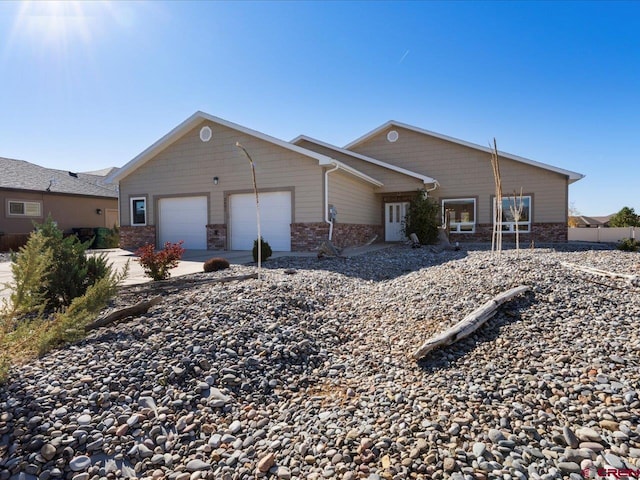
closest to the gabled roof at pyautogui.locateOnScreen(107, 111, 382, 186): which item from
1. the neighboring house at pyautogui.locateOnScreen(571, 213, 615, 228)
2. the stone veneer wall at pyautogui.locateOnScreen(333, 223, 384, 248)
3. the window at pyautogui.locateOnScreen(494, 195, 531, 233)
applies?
the stone veneer wall at pyautogui.locateOnScreen(333, 223, 384, 248)

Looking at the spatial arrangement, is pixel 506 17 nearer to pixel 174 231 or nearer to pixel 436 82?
pixel 436 82

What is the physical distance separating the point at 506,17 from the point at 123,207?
1479 centimetres

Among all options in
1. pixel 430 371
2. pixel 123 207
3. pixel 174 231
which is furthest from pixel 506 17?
pixel 123 207

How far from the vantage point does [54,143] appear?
13.3 m

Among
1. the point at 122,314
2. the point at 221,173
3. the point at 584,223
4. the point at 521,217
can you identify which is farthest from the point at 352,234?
the point at 584,223

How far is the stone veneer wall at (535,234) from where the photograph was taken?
14.0 metres

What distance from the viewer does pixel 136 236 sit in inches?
546

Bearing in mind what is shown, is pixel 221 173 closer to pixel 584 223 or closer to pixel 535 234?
pixel 535 234

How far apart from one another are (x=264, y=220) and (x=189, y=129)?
456cm

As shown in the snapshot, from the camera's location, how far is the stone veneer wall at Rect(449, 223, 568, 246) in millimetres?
13961

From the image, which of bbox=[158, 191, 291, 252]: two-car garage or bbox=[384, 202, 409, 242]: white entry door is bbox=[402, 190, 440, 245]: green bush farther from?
bbox=[158, 191, 291, 252]: two-car garage

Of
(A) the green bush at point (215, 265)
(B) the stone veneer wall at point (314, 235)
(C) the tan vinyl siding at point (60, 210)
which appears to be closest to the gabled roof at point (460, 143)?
(B) the stone veneer wall at point (314, 235)

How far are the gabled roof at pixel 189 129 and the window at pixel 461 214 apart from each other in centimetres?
354

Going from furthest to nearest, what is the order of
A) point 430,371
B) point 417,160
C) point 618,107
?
point 417,160 → point 618,107 → point 430,371
